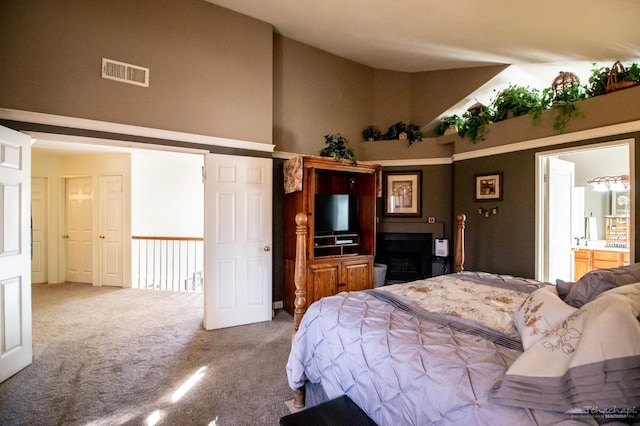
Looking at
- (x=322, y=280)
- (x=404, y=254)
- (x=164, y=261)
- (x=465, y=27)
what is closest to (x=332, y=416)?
(x=322, y=280)

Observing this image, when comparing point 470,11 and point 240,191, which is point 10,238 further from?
point 470,11

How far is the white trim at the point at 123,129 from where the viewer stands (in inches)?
106

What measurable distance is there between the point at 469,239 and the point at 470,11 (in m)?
2.95

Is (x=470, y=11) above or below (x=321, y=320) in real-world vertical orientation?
above

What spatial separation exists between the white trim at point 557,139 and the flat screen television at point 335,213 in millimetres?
1870

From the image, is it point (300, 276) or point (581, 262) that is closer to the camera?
point (300, 276)

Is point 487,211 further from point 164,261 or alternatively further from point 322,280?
point 164,261

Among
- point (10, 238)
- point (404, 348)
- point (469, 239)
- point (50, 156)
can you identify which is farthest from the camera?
point (50, 156)

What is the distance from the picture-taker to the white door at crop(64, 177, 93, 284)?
231 inches

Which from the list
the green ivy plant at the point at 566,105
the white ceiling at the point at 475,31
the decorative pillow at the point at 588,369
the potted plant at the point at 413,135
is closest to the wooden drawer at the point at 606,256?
the green ivy plant at the point at 566,105

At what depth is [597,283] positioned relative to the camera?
4.74ft

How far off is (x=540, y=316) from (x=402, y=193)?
3839 mm

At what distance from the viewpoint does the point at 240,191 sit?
12.3 ft

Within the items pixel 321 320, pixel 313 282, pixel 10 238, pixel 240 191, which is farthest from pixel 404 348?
pixel 10 238
